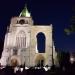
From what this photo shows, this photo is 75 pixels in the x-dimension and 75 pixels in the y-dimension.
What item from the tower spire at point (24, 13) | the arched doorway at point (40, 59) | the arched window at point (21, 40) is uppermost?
the tower spire at point (24, 13)

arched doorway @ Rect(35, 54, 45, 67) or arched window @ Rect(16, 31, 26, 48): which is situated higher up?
arched window @ Rect(16, 31, 26, 48)

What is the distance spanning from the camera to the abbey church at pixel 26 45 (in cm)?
6328

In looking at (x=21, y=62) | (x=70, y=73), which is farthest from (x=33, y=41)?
(x=70, y=73)

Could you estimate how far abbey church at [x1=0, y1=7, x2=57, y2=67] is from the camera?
6328cm

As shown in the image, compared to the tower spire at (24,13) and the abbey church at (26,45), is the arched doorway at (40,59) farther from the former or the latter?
the tower spire at (24,13)

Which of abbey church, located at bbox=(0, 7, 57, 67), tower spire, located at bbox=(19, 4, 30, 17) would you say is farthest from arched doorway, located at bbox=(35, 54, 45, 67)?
tower spire, located at bbox=(19, 4, 30, 17)

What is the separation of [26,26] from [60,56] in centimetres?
1353

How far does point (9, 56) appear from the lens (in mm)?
62875

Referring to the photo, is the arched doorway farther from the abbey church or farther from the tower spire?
the tower spire

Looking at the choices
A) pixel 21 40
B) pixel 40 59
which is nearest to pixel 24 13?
pixel 21 40

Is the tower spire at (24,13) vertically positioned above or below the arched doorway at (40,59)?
above

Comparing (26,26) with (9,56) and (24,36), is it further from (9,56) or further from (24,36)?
(9,56)

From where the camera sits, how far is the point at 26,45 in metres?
65.1

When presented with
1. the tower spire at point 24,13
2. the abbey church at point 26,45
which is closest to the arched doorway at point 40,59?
the abbey church at point 26,45
